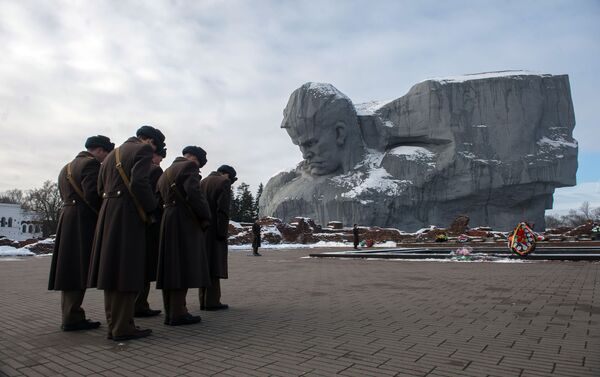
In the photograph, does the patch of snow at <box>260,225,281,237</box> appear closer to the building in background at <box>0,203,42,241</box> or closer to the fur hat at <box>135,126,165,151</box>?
the fur hat at <box>135,126,165,151</box>

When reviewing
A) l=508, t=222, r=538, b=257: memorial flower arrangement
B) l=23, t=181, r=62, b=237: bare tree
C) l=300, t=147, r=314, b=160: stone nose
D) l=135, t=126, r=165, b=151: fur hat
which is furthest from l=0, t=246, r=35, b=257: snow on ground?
l=300, t=147, r=314, b=160: stone nose

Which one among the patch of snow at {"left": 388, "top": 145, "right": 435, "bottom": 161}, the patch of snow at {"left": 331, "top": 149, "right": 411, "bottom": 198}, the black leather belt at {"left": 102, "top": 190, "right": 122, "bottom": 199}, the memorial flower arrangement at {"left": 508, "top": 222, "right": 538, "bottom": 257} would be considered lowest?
the memorial flower arrangement at {"left": 508, "top": 222, "right": 538, "bottom": 257}

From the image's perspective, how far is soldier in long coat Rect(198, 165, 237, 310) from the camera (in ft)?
20.5

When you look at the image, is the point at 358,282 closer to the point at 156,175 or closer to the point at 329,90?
the point at 156,175

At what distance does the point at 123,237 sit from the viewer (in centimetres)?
456

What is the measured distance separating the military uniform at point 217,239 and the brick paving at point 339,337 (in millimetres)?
428

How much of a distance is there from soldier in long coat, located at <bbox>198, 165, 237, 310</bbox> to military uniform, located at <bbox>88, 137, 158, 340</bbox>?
173 cm

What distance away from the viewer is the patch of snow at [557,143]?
57.1 m

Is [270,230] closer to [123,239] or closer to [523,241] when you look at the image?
[523,241]

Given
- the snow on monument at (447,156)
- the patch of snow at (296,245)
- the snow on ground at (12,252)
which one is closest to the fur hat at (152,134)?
the snow on ground at (12,252)

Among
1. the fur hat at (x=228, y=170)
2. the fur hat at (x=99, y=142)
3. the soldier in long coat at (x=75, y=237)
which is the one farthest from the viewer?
the fur hat at (x=228, y=170)

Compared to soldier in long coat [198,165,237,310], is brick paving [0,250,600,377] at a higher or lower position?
lower

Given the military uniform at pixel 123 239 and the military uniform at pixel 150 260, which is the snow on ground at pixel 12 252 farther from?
the military uniform at pixel 123 239

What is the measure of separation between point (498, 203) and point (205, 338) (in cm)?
6257
